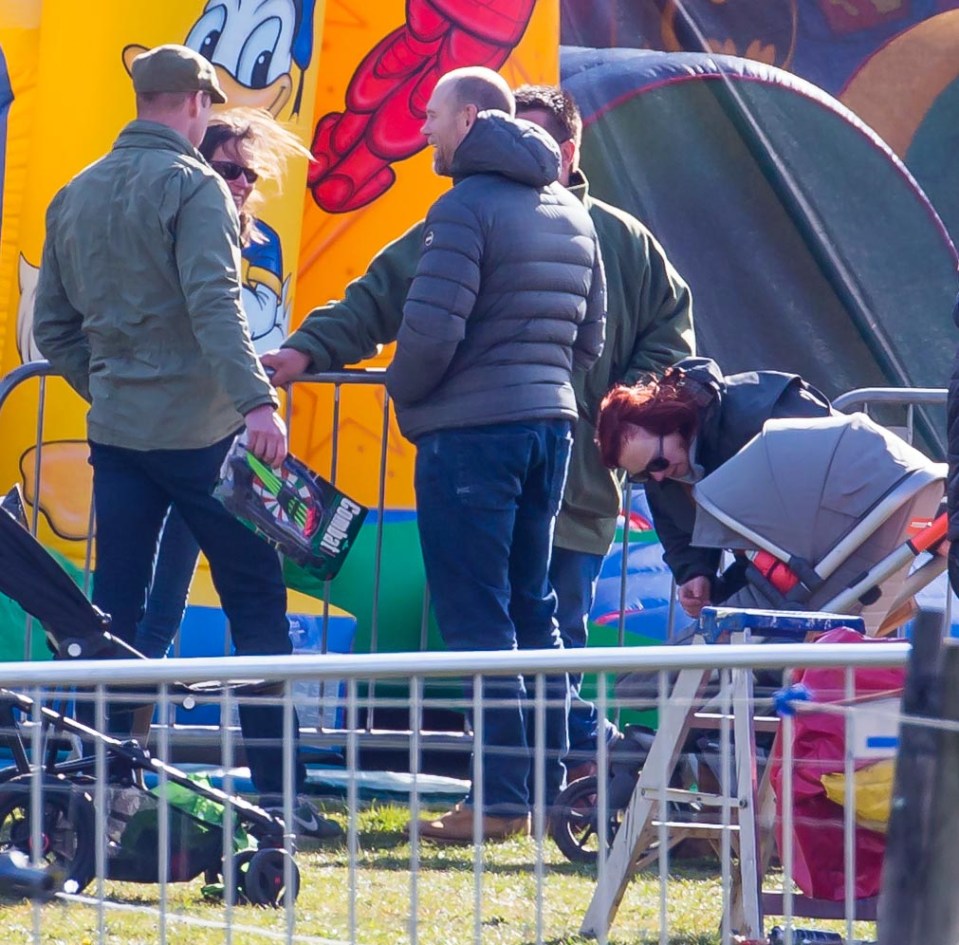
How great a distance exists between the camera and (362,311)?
5117mm

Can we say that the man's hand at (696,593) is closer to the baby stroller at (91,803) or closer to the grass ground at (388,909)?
the baby stroller at (91,803)

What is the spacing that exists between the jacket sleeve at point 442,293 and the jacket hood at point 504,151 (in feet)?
0.36

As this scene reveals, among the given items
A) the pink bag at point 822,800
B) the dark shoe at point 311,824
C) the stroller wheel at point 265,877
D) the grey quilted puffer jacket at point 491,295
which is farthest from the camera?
the grey quilted puffer jacket at point 491,295

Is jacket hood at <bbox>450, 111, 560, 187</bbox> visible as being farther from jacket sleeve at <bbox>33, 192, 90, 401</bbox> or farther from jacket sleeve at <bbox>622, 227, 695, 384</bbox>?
jacket sleeve at <bbox>33, 192, 90, 401</bbox>

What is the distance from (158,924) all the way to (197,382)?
80.6 inches

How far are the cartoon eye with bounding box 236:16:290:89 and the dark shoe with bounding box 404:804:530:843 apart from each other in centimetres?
382

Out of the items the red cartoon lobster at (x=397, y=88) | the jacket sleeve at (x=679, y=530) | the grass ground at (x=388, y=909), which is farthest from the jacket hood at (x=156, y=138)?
the grass ground at (x=388, y=909)

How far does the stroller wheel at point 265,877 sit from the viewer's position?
3.13 meters

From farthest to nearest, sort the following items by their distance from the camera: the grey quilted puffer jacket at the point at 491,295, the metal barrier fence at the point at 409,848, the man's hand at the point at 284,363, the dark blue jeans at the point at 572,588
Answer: the dark blue jeans at the point at 572,588, the man's hand at the point at 284,363, the grey quilted puffer jacket at the point at 491,295, the metal barrier fence at the point at 409,848

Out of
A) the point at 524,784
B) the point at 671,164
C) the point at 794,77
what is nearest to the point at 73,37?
the point at 671,164

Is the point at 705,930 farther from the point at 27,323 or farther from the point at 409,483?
the point at 27,323

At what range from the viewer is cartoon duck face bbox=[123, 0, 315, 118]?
6332 millimetres

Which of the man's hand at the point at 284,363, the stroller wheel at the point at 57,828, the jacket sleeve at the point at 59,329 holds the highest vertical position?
the jacket sleeve at the point at 59,329

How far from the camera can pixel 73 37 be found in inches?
243
